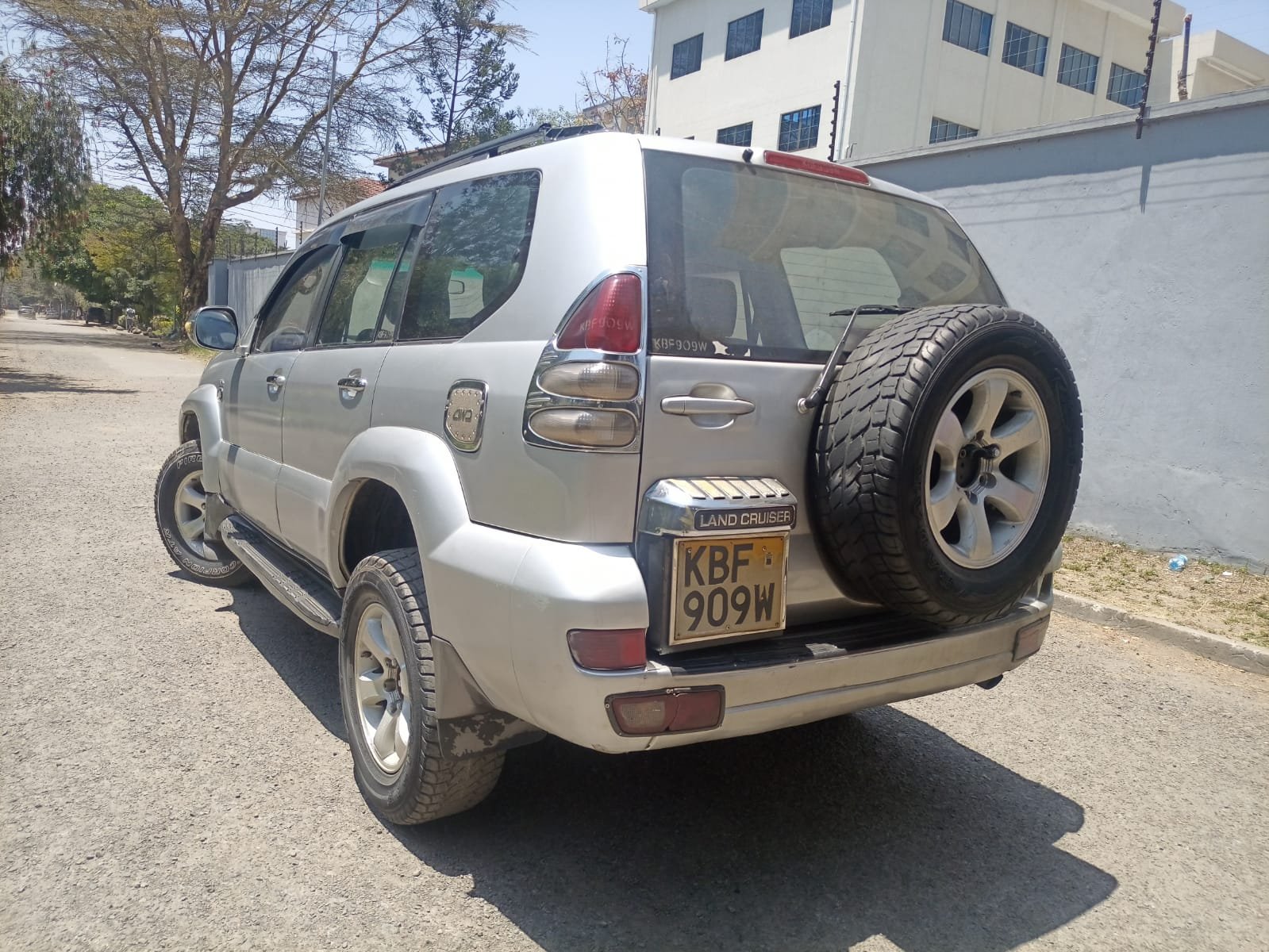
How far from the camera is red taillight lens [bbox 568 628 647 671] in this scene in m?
2.13

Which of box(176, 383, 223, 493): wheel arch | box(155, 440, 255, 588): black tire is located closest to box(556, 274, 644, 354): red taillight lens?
box(176, 383, 223, 493): wheel arch

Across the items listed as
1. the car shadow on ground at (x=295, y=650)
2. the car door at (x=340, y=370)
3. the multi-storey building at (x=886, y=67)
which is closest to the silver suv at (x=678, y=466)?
the car door at (x=340, y=370)

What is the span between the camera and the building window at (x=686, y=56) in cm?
2655

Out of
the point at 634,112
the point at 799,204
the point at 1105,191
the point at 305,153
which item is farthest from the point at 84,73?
the point at 799,204

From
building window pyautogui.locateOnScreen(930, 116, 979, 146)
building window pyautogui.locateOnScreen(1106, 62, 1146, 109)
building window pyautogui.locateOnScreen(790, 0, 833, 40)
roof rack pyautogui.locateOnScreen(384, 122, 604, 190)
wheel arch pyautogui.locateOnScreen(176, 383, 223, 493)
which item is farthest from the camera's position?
building window pyautogui.locateOnScreen(1106, 62, 1146, 109)

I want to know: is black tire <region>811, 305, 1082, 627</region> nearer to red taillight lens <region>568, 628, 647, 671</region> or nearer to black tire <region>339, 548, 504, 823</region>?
red taillight lens <region>568, 628, 647, 671</region>

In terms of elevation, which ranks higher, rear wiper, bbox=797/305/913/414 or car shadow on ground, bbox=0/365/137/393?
rear wiper, bbox=797/305/913/414

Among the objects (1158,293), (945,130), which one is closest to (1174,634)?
(1158,293)

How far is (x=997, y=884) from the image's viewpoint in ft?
8.96

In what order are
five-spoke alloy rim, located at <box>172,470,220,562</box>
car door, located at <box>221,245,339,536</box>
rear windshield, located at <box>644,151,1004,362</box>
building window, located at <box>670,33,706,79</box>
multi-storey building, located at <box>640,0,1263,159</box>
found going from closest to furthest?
rear windshield, located at <box>644,151,1004,362</box> < car door, located at <box>221,245,339,536</box> < five-spoke alloy rim, located at <box>172,470,220,562</box> < multi-storey building, located at <box>640,0,1263,159</box> < building window, located at <box>670,33,706,79</box>

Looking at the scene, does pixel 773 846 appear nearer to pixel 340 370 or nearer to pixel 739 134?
pixel 340 370

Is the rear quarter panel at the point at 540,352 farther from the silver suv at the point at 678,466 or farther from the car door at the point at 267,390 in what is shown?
the car door at the point at 267,390

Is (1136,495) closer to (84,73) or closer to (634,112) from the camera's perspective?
(634,112)

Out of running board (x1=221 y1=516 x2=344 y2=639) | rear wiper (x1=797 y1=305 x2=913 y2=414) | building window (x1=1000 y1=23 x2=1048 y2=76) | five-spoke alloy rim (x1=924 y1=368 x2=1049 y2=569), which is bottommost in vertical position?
running board (x1=221 y1=516 x2=344 y2=639)
